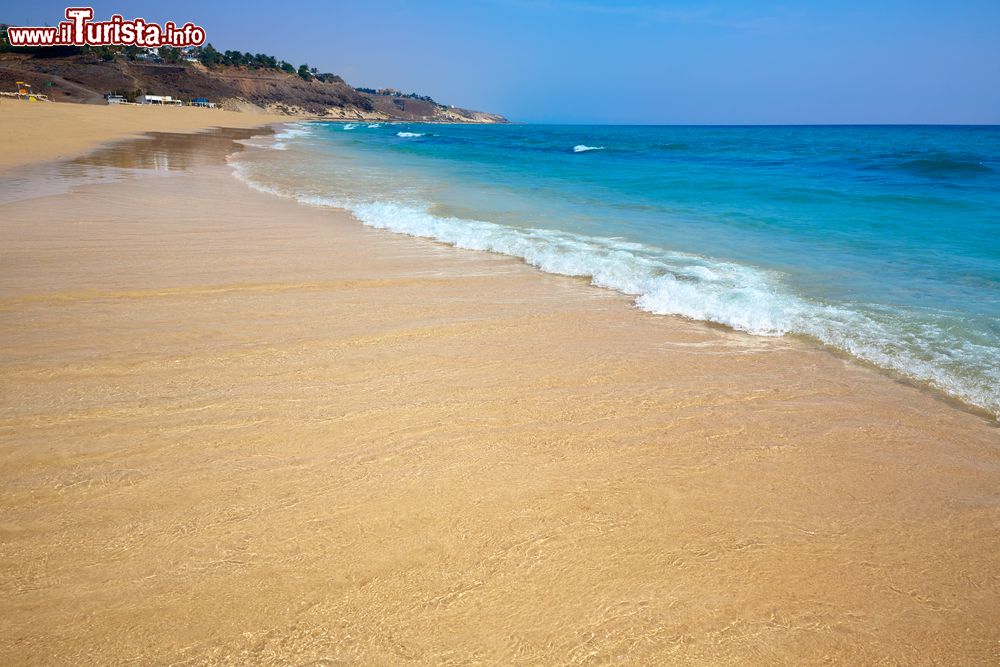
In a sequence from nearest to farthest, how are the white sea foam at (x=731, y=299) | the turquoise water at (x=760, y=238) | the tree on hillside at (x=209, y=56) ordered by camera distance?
the white sea foam at (x=731, y=299)
the turquoise water at (x=760, y=238)
the tree on hillside at (x=209, y=56)

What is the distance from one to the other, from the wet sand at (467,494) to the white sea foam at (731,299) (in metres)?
0.38

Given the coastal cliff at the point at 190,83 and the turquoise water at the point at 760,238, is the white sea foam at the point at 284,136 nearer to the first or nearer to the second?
the turquoise water at the point at 760,238

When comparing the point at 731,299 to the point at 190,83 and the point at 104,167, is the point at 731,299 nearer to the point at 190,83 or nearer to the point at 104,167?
the point at 104,167

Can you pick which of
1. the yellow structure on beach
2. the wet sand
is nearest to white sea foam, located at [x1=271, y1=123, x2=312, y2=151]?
the wet sand

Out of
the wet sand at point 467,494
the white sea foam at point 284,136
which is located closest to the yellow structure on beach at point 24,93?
the white sea foam at point 284,136

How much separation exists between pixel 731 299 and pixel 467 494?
395 cm

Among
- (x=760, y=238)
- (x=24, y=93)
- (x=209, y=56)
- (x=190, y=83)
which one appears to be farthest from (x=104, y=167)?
(x=209, y=56)

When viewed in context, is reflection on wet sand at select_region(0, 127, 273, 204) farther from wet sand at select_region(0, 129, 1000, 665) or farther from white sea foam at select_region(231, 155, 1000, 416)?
wet sand at select_region(0, 129, 1000, 665)

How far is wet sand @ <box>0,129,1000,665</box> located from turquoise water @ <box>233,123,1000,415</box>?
0.83 m

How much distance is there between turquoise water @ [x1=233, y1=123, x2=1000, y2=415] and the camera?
480 cm

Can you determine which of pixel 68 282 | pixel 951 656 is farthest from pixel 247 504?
pixel 68 282

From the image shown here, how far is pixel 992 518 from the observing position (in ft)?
8.08

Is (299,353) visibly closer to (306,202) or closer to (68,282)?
(68,282)

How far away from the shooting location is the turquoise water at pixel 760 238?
4797mm
